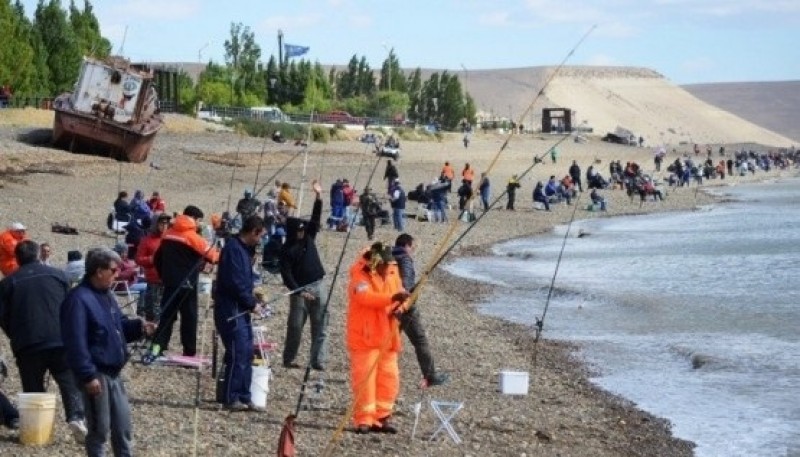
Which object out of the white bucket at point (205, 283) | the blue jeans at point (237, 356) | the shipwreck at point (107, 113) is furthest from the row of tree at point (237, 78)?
the blue jeans at point (237, 356)

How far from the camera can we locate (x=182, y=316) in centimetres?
1238

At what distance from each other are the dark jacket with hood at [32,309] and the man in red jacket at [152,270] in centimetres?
390

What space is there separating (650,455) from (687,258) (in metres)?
24.2

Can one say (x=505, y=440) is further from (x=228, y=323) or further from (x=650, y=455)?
(x=228, y=323)

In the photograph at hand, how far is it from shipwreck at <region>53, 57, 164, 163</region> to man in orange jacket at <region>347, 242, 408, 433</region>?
29950mm

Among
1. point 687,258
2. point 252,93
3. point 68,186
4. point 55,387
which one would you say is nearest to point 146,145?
point 68,186

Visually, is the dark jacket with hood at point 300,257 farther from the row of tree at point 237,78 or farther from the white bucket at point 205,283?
the row of tree at point 237,78

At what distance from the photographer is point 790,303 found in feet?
84.7

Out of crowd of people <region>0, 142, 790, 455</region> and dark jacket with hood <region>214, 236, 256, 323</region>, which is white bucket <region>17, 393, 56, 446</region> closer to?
crowd of people <region>0, 142, 790, 455</region>

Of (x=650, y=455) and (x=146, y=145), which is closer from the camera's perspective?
(x=650, y=455)

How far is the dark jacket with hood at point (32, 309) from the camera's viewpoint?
8.96 meters

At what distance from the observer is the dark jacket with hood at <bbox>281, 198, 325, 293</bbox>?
40.8 ft

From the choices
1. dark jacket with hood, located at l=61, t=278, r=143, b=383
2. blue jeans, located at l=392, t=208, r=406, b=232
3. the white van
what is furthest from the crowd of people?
the white van

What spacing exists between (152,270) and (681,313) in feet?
40.5
